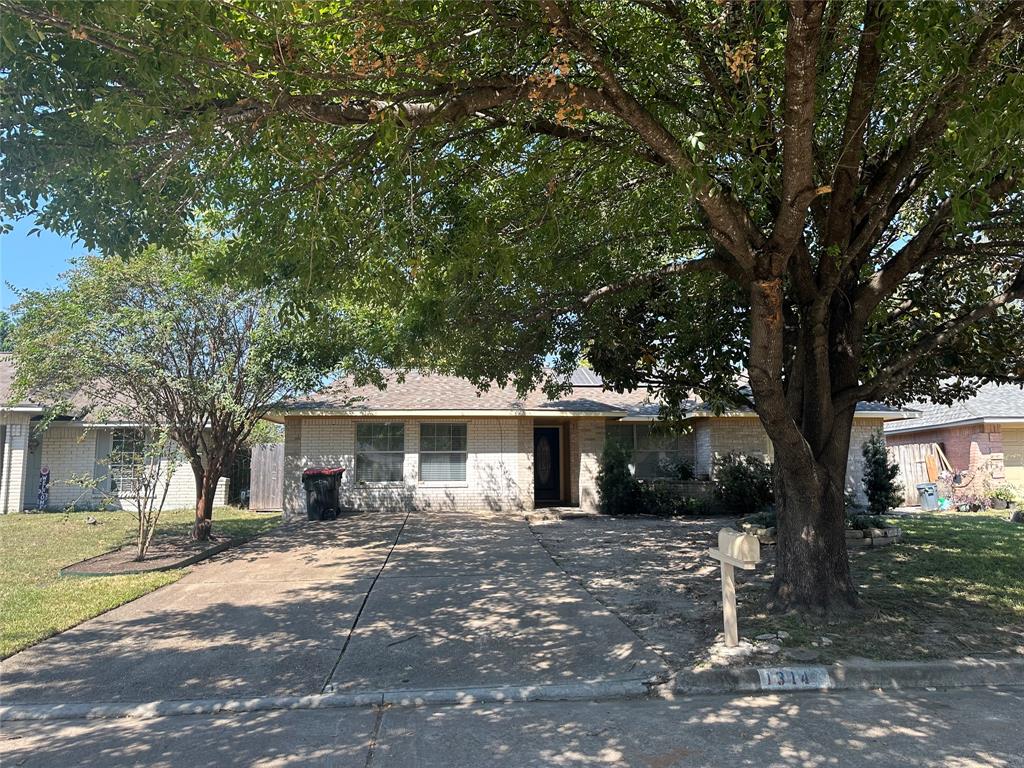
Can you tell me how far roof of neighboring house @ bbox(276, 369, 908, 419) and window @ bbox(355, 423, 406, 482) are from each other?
89cm

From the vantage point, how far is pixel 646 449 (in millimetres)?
19516

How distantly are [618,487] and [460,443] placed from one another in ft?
13.8

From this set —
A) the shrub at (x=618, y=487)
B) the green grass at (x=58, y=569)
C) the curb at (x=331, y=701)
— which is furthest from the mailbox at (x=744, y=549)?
the shrub at (x=618, y=487)

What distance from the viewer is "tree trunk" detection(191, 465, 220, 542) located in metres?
13.0

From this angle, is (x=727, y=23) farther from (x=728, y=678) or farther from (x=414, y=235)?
(x=728, y=678)

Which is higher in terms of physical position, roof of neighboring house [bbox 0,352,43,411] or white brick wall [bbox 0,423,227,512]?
roof of neighboring house [bbox 0,352,43,411]

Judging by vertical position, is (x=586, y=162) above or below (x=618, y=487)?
above

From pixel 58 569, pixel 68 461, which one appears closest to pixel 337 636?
pixel 58 569

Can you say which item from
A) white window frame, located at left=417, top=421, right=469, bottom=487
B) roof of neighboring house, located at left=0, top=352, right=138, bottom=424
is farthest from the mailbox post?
white window frame, located at left=417, top=421, right=469, bottom=487

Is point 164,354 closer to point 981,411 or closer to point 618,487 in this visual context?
point 618,487

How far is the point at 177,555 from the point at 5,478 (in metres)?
9.86

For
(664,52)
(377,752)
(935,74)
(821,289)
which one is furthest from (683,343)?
(377,752)

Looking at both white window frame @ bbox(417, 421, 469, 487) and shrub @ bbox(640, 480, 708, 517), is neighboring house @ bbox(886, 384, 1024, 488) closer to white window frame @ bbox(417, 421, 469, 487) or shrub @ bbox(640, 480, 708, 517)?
shrub @ bbox(640, 480, 708, 517)

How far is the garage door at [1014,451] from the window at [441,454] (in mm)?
15925
